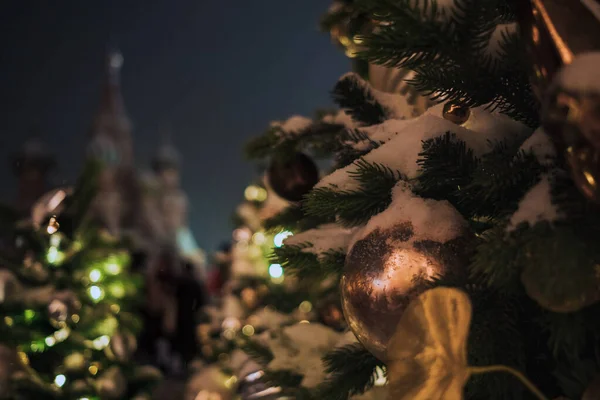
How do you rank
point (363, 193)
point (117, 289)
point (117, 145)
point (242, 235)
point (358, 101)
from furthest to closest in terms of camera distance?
1. point (117, 145)
2. point (242, 235)
3. point (117, 289)
4. point (358, 101)
5. point (363, 193)

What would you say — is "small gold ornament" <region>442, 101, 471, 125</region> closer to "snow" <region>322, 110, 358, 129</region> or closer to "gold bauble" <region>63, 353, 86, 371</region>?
"snow" <region>322, 110, 358, 129</region>

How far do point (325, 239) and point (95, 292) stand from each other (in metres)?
1.59

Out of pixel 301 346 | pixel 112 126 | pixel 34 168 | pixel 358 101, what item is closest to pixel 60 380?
pixel 301 346

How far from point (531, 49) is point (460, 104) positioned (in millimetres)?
163

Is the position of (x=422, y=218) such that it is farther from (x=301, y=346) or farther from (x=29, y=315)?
(x=29, y=315)

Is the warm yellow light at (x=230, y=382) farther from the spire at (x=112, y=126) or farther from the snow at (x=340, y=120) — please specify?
the spire at (x=112, y=126)

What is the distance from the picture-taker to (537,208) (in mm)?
500

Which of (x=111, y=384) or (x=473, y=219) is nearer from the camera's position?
(x=473, y=219)

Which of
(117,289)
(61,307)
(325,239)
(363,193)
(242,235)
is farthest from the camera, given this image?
(242,235)

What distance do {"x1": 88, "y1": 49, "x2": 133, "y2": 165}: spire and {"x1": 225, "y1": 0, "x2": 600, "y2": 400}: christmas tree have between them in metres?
17.3

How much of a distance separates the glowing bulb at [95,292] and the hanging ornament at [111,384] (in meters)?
0.34

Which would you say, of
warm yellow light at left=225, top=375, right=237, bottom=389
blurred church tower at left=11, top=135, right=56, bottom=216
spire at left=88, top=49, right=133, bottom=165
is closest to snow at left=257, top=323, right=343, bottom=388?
warm yellow light at left=225, top=375, right=237, bottom=389

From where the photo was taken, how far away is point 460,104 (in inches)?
25.7

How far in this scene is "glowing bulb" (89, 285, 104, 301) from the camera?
2.05 metres
